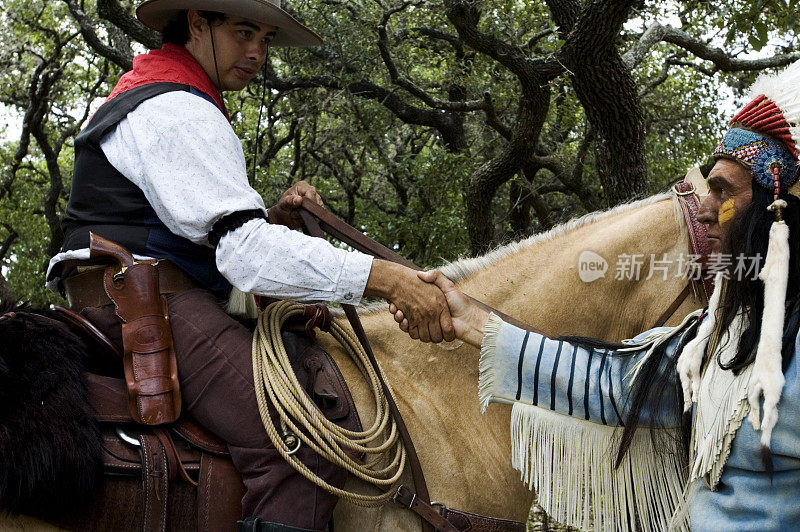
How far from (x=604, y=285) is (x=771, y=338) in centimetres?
93

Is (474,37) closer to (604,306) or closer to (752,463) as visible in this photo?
(604,306)

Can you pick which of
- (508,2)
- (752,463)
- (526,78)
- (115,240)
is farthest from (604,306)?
(508,2)

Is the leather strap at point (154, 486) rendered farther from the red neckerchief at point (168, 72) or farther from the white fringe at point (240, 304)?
the red neckerchief at point (168, 72)

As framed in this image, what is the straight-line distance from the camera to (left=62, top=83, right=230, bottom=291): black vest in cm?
238

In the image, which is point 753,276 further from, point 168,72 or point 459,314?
point 168,72

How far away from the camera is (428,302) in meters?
2.29

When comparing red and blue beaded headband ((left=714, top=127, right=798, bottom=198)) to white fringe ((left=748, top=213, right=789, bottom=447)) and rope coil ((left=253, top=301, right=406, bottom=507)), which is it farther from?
rope coil ((left=253, top=301, right=406, bottom=507))

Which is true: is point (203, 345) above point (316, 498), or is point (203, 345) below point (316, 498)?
above

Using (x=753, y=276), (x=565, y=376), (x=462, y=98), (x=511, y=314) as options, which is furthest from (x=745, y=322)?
(x=462, y=98)

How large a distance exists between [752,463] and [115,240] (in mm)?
1869

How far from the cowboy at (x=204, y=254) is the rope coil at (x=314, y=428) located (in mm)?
44

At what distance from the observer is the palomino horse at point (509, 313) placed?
7.98 ft

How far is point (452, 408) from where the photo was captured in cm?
253

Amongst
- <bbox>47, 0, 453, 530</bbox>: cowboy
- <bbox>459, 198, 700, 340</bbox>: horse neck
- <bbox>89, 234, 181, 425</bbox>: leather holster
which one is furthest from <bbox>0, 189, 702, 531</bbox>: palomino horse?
<bbox>89, 234, 181, 425</bbox>: leather holster
